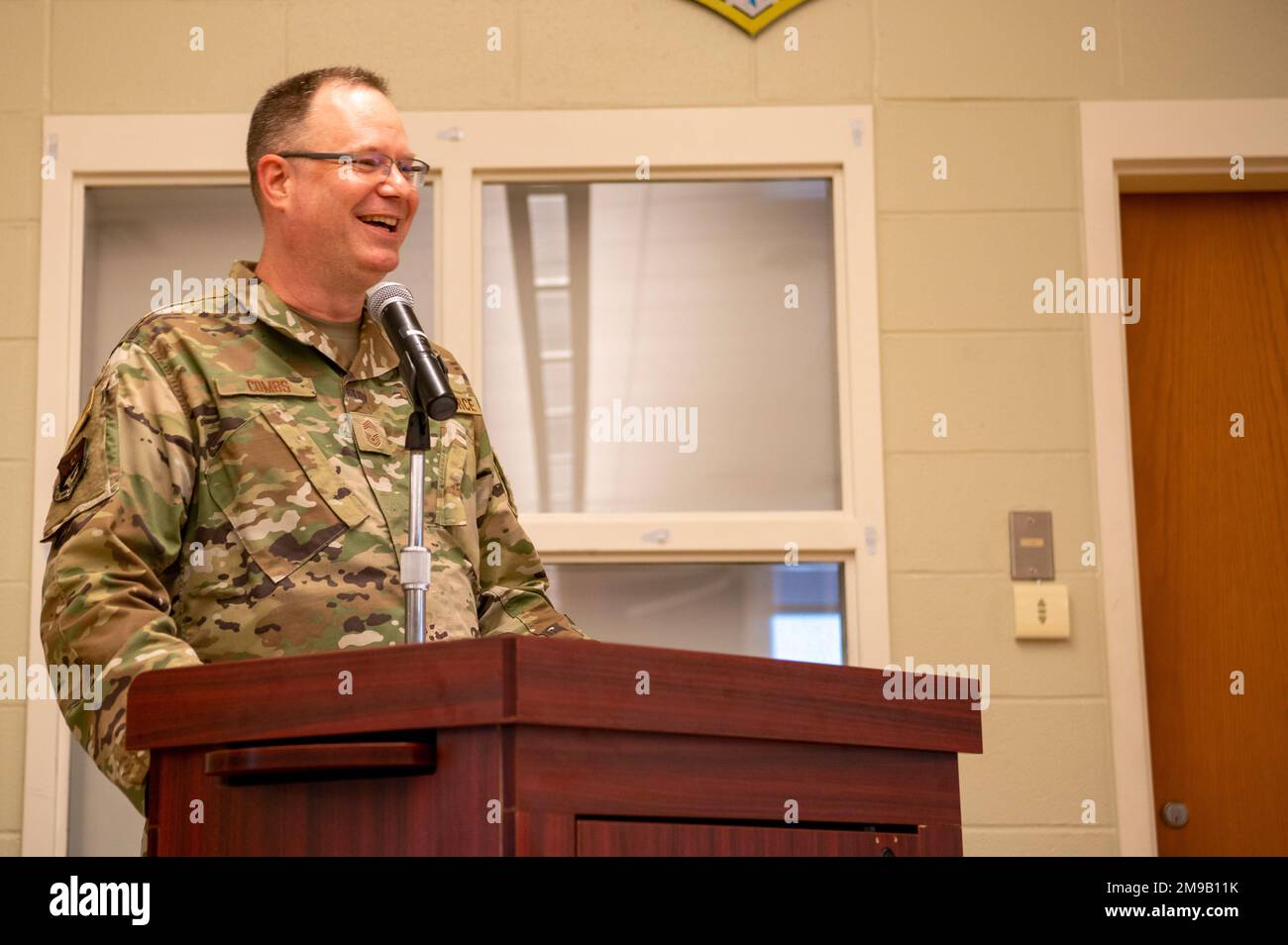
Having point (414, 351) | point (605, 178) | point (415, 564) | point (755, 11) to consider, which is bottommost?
point (415, 564)

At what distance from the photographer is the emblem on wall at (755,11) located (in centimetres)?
320

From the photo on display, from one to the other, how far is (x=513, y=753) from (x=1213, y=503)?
2.51 meters

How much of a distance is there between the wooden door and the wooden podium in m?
2.06

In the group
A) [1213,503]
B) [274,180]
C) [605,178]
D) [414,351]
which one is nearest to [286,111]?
[274,180]

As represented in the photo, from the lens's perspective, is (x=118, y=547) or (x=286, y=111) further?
(x=286, y=111)

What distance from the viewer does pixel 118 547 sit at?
1.61 m

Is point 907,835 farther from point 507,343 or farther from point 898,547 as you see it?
point 507,343

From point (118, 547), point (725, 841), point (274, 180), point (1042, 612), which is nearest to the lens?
point (725, 841)

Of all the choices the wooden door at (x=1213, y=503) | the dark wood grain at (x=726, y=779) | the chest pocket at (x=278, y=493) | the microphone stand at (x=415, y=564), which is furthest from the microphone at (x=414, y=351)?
the wooden door at (x=1213, y=503)

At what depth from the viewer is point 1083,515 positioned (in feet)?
10.1

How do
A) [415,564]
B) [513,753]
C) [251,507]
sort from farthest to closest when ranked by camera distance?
[251,507] → [415,564] → [513,753]

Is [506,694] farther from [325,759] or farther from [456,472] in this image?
[456,472]

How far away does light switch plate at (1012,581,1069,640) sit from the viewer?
3021mm
